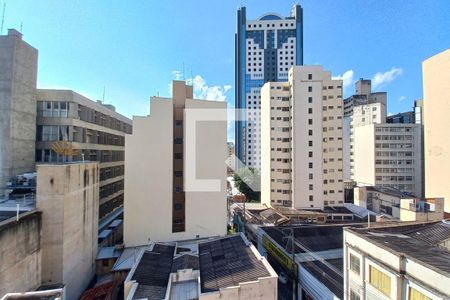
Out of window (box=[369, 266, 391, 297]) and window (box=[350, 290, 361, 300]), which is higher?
Answer: window (box=[369, 266, 391, 297])

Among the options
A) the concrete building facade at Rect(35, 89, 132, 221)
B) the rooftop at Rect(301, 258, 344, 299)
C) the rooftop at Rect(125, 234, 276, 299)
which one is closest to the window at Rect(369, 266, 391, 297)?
the rooftop at Rect(301, 258, 344, 299)

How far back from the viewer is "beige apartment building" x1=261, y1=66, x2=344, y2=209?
29.8m

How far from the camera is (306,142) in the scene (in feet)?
98.7

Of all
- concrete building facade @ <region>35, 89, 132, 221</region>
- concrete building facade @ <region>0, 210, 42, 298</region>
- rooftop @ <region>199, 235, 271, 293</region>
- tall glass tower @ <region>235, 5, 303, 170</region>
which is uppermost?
tall glass tower @ <region>235, 5, 303, 170</region>

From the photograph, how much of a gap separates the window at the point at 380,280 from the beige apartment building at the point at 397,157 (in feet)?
123

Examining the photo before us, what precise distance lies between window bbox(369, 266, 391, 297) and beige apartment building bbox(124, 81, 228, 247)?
11.3 metres

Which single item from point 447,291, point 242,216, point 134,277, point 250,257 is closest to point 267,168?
point 242,216

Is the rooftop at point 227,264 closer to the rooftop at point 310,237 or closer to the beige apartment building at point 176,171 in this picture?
the beige apartment building at point 176,171

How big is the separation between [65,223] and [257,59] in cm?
5912

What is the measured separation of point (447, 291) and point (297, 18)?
2640 inches

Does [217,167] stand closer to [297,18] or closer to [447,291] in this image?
[447,291]

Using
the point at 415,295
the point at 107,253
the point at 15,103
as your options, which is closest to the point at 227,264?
the point at 415,295

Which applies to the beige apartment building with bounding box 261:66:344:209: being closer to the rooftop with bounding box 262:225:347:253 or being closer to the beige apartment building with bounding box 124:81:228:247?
the rooftop with bounding box 262:225:347:253

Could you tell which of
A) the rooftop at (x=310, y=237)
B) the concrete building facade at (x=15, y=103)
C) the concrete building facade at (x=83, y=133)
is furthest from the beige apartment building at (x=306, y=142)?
the concrete building facade at (x=15, y=103)
